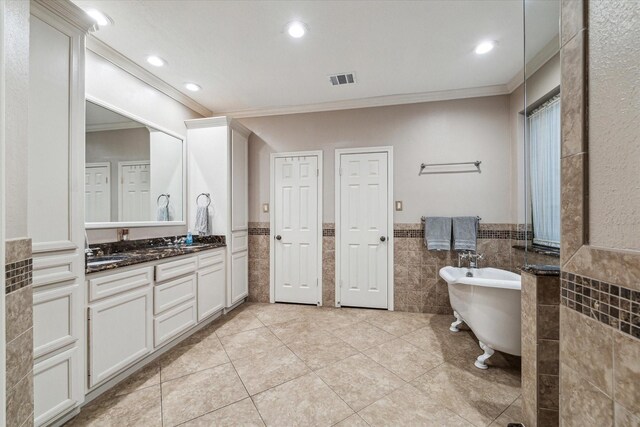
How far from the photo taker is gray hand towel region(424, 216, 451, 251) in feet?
9.72

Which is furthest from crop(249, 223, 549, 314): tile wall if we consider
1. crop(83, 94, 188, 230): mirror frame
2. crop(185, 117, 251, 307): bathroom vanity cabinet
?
crop(83, 94, 188, 230): mirror frame

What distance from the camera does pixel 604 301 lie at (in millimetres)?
719

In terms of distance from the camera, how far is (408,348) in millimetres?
2324

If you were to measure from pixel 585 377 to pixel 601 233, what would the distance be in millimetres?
424

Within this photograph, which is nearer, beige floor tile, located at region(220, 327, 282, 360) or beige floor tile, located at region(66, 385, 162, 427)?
beige floor tile, located at region(66, 385, 162, 427)

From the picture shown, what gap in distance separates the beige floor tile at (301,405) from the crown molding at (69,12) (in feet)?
8.23

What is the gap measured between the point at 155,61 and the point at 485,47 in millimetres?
2932

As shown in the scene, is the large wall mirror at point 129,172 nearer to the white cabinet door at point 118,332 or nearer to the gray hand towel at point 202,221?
the gray hand towel at point 202,221

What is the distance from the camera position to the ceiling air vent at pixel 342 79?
270 centimetres

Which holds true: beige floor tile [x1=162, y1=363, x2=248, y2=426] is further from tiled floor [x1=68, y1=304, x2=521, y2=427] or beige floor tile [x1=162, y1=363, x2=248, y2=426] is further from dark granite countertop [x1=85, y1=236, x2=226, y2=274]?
dark granite countertop [x1=85, y1=236, x2=226, y2=274]

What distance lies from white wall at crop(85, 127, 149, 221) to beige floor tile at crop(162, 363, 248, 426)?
1510 mm

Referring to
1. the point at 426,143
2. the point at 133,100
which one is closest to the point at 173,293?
the point at 133,100

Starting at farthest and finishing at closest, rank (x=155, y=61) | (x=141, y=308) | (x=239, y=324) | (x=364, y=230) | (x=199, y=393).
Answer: (x=364, y=230) → (x=239, y=324) → (x=155, y=61) → (x=141, y=308) → (x=199, y=393)

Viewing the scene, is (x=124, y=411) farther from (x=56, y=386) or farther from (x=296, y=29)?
(x=296, y=29)
